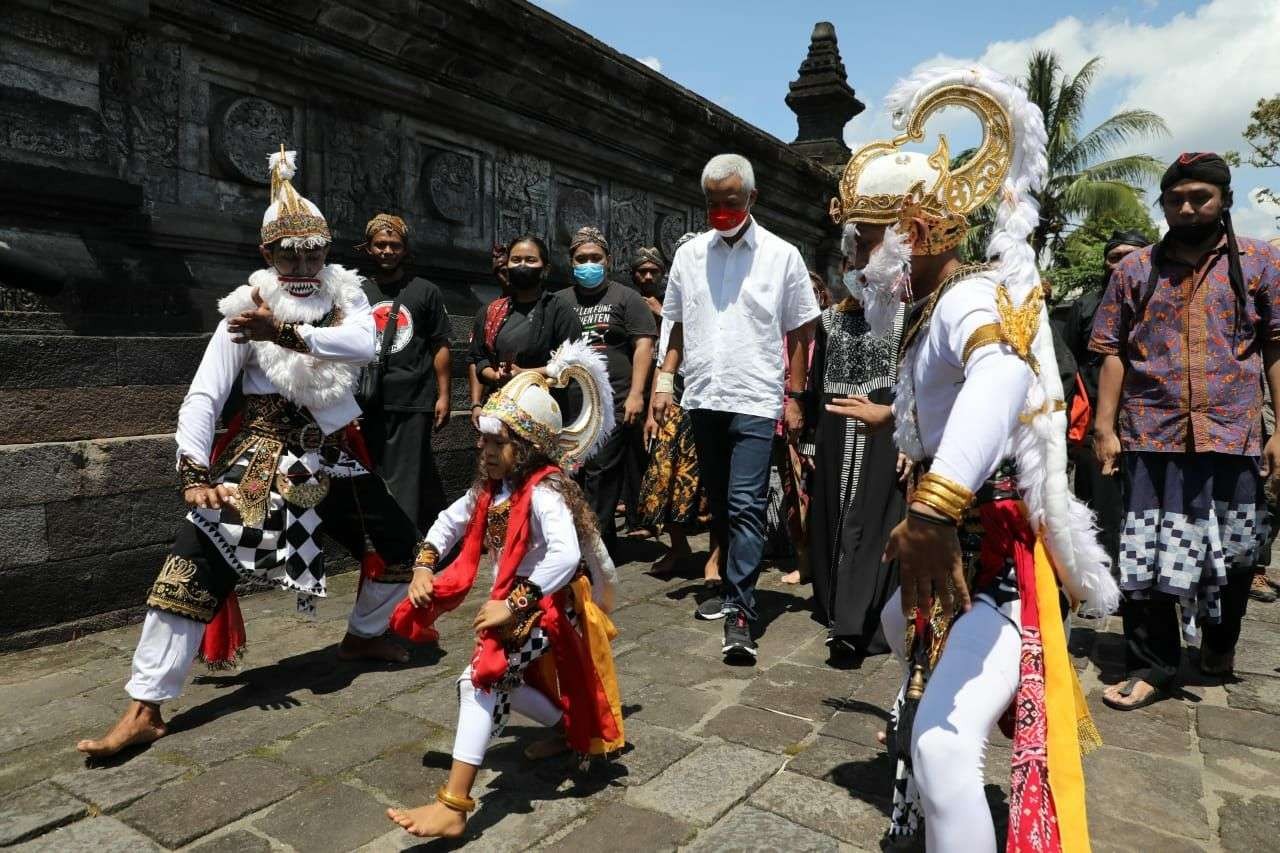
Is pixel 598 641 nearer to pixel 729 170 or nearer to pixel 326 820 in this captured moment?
pixel 326 820

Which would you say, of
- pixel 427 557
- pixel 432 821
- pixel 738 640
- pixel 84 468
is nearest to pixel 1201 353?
pixel 738 640

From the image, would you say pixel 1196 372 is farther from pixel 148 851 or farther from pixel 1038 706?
pixel 148 851

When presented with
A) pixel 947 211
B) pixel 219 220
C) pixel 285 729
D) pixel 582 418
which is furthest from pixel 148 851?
pixel 219 220

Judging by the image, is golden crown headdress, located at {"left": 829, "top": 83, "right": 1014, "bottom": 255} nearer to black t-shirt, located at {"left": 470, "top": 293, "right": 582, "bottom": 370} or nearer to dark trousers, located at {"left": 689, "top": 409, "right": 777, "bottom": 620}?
dark trousers, located at {"left": 689, "top": 409, "right": 777, "bottom": 620}

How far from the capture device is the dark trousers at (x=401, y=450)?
18.0 ft

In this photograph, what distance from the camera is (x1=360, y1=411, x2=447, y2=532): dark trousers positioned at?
5.50 meters

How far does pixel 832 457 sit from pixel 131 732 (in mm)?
3267

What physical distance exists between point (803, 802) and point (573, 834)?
74 centimetres

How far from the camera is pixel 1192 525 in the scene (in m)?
3.91

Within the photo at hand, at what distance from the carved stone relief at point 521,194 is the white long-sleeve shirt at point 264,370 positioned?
12.4 ft

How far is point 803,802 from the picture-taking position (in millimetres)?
2904

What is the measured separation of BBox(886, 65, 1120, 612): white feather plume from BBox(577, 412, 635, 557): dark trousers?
372 cm

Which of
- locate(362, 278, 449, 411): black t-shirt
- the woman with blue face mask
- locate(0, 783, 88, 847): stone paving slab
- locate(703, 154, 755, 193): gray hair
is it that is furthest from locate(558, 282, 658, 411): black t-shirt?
locate(0, 783, 88, 847): stone paving slab

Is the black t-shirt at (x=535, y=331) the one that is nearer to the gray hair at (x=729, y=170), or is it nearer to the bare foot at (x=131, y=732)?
the gray hair at (x=729, y=170)
